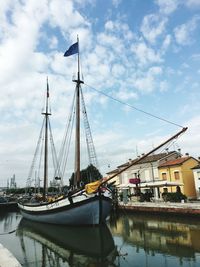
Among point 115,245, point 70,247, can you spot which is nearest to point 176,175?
point 115,245

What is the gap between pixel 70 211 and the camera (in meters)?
26.8

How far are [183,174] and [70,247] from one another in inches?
1084

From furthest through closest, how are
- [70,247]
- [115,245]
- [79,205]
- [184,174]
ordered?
[184,174]
[79,205]
[70,247]
[115,245]

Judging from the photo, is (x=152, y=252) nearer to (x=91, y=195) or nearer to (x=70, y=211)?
(x=91, y=195)

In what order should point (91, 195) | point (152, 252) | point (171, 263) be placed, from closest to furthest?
1. point (171, 263)
2. point (152, 252)
3. point (91, 195)

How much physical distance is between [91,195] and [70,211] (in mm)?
2991

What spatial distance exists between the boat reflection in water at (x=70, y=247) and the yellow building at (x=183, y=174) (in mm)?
19905

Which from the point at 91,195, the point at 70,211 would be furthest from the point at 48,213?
the point at 91,195

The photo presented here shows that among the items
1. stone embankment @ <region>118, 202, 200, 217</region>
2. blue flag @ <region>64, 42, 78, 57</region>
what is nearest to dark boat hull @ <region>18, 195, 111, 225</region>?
stone embankment @ <region>118, 202, 200, 217</region>

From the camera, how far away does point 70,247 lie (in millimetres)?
19109

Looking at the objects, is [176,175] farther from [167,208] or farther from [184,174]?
[167,208]

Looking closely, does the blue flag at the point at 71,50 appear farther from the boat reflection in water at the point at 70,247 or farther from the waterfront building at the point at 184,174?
the waterfront building at the point at 184,174

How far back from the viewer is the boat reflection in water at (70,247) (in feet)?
50.9

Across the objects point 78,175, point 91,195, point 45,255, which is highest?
point 78,175
